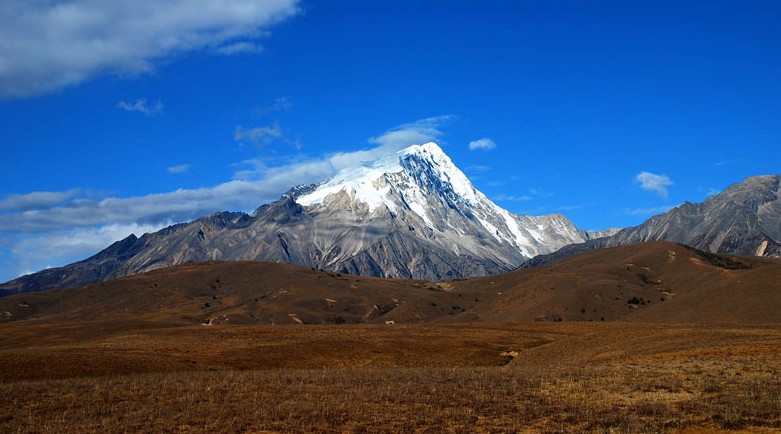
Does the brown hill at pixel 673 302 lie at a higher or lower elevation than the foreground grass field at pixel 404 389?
higher

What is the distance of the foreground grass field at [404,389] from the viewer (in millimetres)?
32344

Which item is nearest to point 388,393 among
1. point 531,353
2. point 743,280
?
point 531,353

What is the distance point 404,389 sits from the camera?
41750mm

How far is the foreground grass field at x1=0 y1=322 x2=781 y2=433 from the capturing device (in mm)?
32344

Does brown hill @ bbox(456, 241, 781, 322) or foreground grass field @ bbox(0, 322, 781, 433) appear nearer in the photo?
foreground grass field @ bbox(0, 322, 781, 433)

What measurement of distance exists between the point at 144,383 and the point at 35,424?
12432 mm

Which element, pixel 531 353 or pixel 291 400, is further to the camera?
pixel 531 353

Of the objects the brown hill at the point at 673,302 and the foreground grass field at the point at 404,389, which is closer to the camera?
the foreground grass field at the point at 404,389

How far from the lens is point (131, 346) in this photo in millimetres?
74312

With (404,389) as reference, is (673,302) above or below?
above

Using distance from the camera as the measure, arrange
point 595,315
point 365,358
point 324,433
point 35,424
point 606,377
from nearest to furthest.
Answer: point 324,433
point 35,424
point 606,377
point 365,358
point 595,315

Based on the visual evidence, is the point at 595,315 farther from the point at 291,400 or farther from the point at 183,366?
the point at 291,400

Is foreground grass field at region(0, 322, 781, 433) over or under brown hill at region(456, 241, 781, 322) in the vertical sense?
under

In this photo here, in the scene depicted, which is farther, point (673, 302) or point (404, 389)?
point (673, 302)
